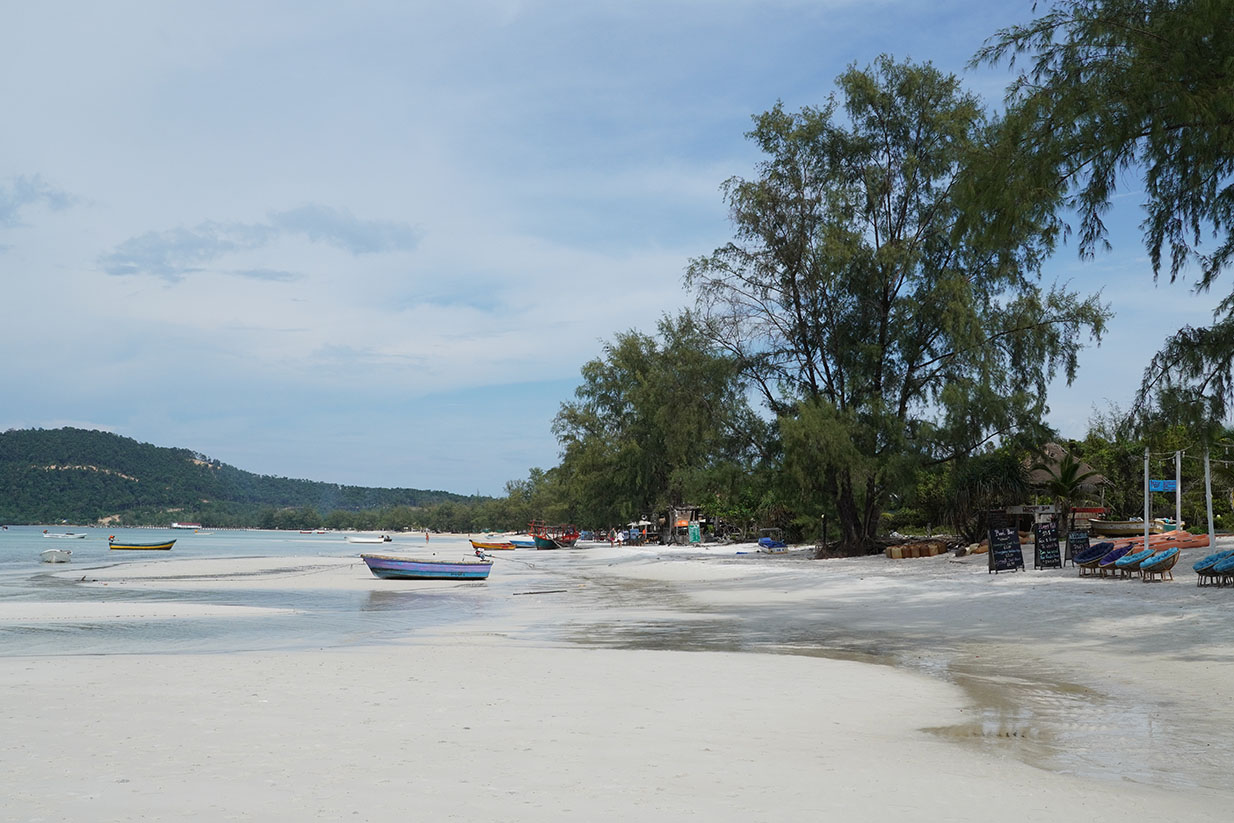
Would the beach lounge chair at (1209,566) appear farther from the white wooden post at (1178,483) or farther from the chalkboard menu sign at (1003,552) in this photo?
the chalkboard menu sign at (1003,552)

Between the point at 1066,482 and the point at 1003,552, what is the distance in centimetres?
902

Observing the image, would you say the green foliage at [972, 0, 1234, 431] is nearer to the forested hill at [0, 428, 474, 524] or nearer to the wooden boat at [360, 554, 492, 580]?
the wooden boat at [360, 554, 492, 580]

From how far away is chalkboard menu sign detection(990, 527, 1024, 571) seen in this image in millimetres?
22719

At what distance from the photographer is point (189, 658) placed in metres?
12.4

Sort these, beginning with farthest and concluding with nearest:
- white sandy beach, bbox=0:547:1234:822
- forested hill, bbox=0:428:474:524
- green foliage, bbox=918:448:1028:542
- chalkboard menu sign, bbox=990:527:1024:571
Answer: forested hill, bbox=0:428:474:524 < green foliage, bbox=918:448:1028:542 < chalkboard menu sign, bbox=990:527:1024:571 < white sandy beach, bbox=0:547:1234:822

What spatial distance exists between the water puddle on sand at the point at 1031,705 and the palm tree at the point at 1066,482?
1722 cm

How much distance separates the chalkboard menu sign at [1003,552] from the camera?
2272 cm

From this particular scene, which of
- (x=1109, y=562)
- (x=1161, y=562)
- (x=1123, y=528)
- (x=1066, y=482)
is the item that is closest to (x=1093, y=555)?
(x=1109, y=562)

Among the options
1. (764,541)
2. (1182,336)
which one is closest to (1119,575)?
(1182,336)

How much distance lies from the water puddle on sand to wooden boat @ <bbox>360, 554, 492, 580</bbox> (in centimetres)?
1711

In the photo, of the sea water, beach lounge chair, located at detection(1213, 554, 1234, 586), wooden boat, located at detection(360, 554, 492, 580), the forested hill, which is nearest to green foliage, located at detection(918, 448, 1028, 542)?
beach lounge chair, located at detection(1213, 554, 1234, 586)

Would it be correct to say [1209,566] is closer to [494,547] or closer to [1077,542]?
[1077,542]

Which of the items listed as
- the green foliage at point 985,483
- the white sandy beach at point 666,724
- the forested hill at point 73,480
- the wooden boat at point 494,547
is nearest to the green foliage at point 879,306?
the green foliage at point 985,483

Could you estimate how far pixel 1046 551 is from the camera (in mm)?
22469
